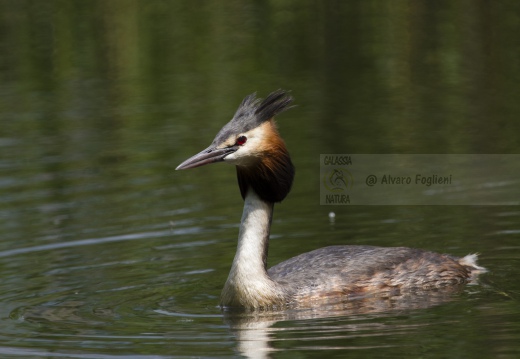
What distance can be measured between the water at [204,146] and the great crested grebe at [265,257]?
0.31 meters

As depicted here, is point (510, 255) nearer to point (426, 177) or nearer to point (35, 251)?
point (426, 177)

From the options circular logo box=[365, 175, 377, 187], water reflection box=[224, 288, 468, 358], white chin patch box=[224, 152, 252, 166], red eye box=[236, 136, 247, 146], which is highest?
red eye box=[236, 136, 247, 146]

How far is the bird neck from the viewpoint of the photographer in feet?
34.1

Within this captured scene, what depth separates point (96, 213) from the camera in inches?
555

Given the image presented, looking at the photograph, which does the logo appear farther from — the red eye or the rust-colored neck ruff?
the red eye

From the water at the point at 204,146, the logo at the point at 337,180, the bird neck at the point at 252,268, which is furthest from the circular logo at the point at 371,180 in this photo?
the bird neck at the point at 252,268

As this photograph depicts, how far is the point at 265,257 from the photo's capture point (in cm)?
1055

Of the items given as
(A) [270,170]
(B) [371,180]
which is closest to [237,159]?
(A) [270,170]

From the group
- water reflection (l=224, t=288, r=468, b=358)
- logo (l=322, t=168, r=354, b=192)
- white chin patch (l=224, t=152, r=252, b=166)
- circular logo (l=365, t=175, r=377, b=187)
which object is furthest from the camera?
circular logo (l=365, t=175, r=377, b=187)

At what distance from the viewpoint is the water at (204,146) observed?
9.62 metres

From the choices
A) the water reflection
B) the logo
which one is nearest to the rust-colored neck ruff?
the water reflection

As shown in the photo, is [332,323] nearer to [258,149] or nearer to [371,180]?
[258,149]

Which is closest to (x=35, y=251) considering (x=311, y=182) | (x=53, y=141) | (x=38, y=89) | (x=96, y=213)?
(x=96, y=213)

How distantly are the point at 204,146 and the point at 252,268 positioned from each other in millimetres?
6948
